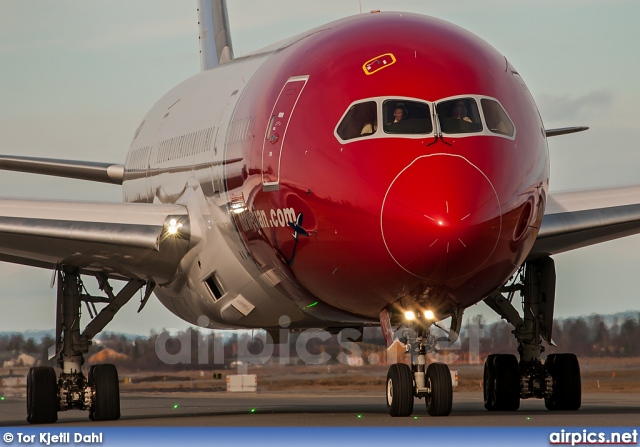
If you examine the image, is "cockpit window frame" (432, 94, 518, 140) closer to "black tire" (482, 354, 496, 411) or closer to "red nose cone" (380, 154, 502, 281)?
"red nose cone" (380, 154, 502, 281)

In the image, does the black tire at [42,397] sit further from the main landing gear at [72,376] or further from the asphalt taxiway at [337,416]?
the asphalt taxiway at [337,416]

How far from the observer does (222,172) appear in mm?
20734

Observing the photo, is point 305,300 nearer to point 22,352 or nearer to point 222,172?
point 222,172

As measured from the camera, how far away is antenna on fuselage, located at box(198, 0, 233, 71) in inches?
1312

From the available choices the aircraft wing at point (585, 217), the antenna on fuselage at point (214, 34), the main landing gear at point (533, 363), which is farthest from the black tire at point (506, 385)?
the antenna on fuselage at point (214, 34)

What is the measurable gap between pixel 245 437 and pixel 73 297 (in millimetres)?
8491

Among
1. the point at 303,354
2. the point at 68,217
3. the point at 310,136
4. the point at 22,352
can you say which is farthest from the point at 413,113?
the point at 22,352

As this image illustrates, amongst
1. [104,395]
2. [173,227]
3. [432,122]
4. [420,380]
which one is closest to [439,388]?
[420,380]

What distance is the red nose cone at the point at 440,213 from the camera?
1608 cm

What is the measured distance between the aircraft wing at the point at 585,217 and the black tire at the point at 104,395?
6.88m

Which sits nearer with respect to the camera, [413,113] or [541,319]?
[413,113]

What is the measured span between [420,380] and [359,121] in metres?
3.37

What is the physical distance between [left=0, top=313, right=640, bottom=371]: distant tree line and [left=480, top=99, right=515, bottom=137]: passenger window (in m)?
17.5

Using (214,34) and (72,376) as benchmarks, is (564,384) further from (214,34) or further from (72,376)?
(214,34)
